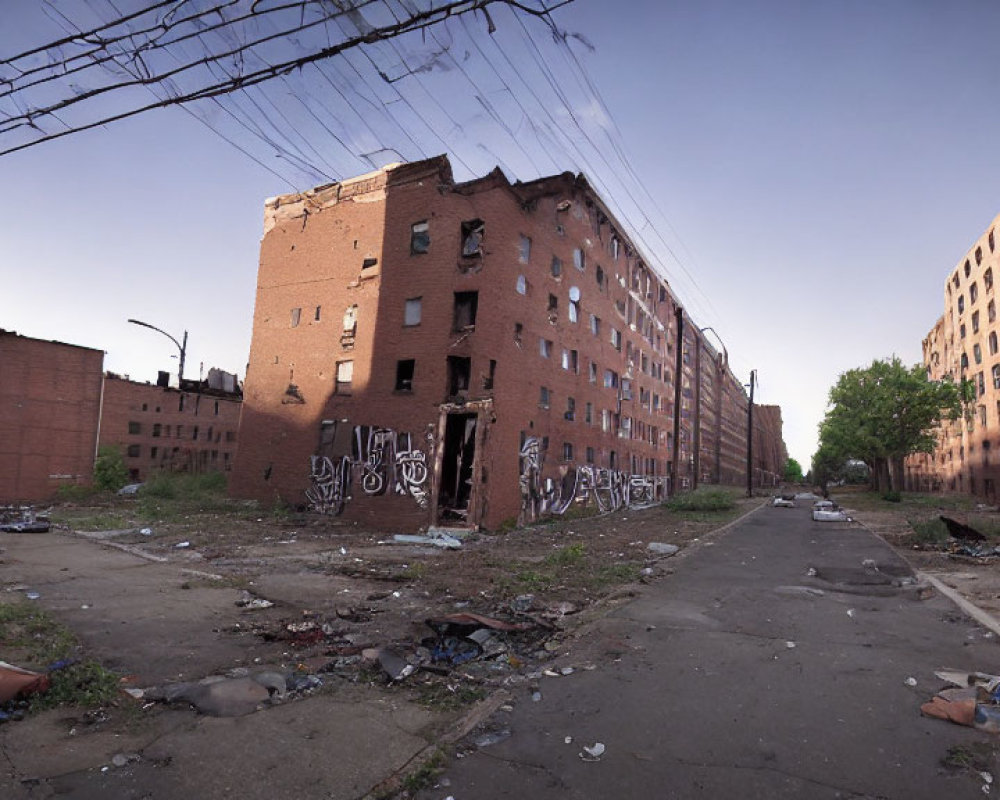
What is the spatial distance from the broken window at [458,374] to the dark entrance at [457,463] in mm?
1009

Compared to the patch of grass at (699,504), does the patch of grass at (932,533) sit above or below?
above

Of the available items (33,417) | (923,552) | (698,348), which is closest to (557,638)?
(923,552)

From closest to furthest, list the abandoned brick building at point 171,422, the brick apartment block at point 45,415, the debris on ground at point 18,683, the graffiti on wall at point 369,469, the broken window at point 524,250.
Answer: the debris on ground at point 18,683, the graffiti on wall at point 369,469, the broken window at point 524,250, the brick apartment block at point 45,415, the abandoned brick building at point 171,422

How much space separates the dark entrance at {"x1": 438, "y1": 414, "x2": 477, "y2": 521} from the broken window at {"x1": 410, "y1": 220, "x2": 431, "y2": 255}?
22.9 ft

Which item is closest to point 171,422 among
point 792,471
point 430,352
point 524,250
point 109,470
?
point 109,470

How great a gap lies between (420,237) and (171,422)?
3270 cm

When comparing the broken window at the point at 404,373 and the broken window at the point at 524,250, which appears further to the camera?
the broken window at the point at 524,250

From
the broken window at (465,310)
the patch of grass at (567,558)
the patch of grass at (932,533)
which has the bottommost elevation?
the patch of grass at (567,558)

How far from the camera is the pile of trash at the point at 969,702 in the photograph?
456 centimetres

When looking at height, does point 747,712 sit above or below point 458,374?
below

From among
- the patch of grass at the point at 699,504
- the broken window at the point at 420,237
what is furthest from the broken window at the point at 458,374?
the patch of grass at the point at 699,504

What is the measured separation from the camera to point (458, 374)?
22.2 m

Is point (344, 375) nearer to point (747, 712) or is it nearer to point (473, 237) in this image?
point (473, 237)

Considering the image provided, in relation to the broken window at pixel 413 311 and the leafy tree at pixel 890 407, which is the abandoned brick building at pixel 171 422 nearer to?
the broken window at pixel 413 311
